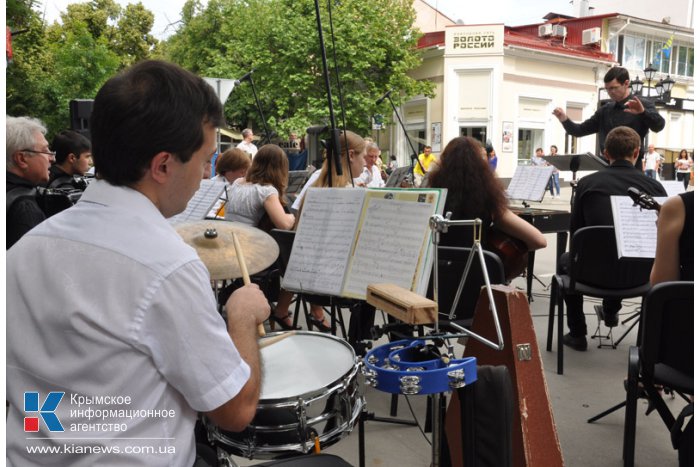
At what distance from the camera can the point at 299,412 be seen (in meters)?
1.63

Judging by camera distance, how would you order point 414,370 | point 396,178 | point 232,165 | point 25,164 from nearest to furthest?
point 414,370 < point 25,164 < point 232,165 < point 396,178

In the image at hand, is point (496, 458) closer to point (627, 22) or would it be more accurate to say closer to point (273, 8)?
point (273, 8)

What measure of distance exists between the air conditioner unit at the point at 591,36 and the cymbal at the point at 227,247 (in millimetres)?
29687

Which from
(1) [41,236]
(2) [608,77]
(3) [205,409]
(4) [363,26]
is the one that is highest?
(4) [363,26]

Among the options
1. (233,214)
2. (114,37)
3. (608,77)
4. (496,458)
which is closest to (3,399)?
(496,458)

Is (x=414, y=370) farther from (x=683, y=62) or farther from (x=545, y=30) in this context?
(x=683, y=62)

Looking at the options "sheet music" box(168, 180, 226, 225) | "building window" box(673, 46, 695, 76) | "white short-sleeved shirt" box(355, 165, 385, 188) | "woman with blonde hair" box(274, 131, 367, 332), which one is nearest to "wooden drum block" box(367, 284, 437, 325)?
"sheet music" box(168, 180, 226, 225)

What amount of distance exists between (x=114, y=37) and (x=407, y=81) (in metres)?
13.8

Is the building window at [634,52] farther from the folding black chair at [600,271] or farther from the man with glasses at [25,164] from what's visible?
the man with glasses at [25,164]

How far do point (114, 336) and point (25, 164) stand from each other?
Answer: 8.85 ft

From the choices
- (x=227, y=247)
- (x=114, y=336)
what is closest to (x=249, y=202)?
(x=227, y=247)

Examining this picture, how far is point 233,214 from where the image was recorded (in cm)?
470

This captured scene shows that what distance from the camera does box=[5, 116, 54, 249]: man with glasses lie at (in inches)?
121

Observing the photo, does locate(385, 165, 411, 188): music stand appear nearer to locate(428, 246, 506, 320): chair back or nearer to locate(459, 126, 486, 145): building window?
locate(428, 246, 506, 320): chair back
